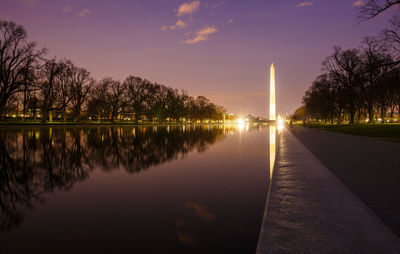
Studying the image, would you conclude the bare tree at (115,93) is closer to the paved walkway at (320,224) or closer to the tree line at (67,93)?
the tree line at (67,93)

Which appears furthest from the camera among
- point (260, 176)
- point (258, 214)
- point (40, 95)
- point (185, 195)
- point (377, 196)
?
point (40, 95)

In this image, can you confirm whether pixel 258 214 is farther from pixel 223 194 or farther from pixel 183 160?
pixel 183 160

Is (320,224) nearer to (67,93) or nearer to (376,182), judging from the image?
(376,182)

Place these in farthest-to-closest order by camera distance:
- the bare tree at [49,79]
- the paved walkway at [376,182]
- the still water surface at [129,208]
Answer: the bare tree at [49,79] < the paved walkway at [376,182] < the still water surface at [129,208]

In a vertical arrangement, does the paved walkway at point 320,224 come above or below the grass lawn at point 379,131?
below

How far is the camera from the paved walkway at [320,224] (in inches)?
127

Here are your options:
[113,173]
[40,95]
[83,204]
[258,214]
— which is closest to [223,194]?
[258,214]

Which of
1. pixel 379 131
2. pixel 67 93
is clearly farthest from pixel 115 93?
pixel 379 131

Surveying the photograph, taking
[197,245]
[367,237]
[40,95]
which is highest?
[40,95]

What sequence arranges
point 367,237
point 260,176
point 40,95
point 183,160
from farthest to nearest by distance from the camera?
point 40,95 < point 183,160 < point 260,176 < point 367,237

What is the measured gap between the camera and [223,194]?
6266 mm

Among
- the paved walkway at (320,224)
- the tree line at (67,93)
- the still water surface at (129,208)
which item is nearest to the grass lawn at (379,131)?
the paved walkway at (320,224)

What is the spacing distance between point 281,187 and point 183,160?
5931 millimetres

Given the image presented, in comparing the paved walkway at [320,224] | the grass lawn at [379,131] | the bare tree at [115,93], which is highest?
the bare tree at [115,93]
